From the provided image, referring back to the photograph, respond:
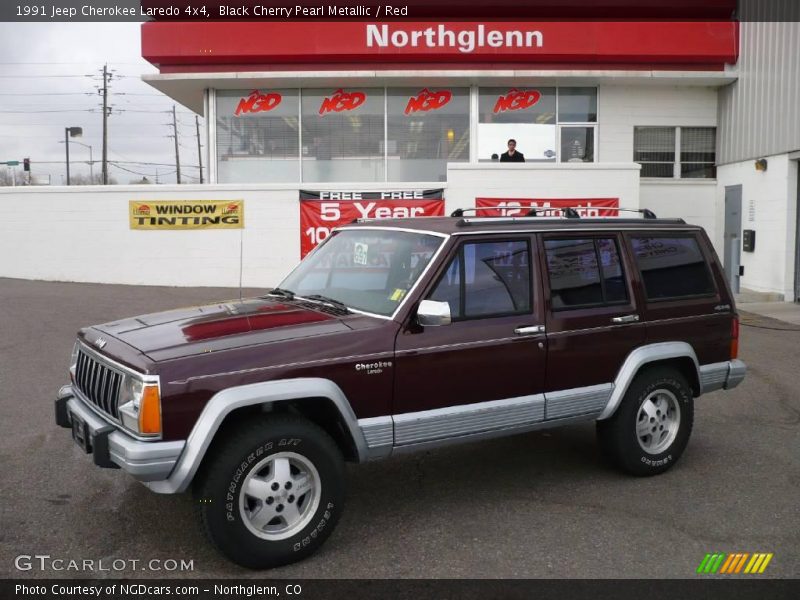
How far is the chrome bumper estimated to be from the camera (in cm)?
580

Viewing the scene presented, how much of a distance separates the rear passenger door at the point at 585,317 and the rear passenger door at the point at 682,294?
146mm

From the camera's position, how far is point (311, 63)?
739 inches

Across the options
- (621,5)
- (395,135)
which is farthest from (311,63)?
(621,5)

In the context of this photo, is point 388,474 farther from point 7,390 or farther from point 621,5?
point 621,5

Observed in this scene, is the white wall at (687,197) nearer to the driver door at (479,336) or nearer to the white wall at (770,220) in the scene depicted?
the white wall at (770,220)

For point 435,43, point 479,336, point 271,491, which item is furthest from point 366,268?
point 435,43

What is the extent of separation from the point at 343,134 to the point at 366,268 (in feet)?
49.2

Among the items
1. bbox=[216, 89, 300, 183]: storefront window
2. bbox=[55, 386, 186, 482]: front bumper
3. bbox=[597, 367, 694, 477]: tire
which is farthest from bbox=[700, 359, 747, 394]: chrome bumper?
bbox=[216, 89, 300, 183]: storefront window

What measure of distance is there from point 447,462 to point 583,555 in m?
1.74

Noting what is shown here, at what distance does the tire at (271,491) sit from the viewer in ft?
12.9

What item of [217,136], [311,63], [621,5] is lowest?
[217,136]

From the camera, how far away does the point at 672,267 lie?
5.76m
